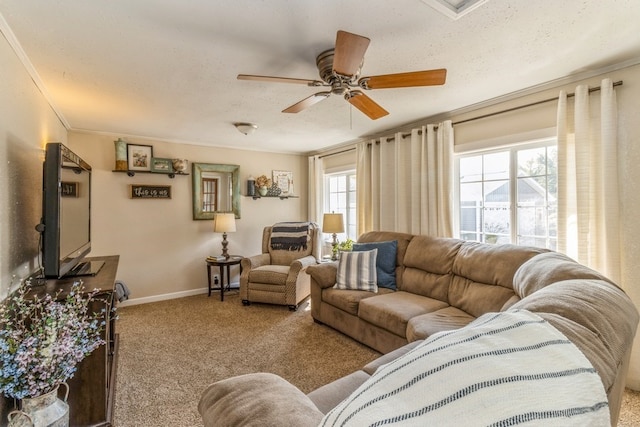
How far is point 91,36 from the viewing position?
5.68 ft

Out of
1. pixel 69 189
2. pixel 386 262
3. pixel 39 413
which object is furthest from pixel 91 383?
pixel 386 262

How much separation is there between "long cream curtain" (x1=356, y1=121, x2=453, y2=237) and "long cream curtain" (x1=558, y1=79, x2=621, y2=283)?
978 mm

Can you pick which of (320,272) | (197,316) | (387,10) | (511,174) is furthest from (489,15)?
(197,316)

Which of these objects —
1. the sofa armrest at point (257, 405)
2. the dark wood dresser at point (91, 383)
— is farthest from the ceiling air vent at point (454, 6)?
the dark wood dresser at point (91, 383)

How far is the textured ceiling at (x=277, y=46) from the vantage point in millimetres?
1521

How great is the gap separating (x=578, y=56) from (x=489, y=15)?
990 mm

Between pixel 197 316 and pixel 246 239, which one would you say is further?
pixel 246 239

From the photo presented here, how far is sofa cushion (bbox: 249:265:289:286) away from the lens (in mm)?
3750

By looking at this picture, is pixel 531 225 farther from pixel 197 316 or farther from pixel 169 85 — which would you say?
pixel 197 316

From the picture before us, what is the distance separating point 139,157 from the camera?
406cm

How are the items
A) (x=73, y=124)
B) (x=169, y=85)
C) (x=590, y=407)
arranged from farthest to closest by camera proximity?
1. (x=73, y=124)
2. (x=169, y=85)
3. (x=590, y=407)

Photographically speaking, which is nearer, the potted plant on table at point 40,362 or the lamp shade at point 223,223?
the potted plant on table at point 40,362

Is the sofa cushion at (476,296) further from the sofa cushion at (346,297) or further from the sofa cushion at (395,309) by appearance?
the sofa cushion at (346,297)

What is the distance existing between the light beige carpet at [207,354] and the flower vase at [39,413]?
67 centimetres
